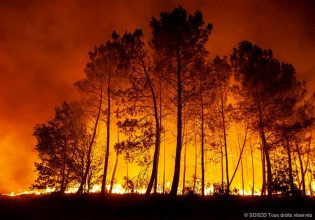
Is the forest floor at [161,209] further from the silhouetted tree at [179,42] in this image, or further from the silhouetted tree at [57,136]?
the silhouetted tree at [57,136]

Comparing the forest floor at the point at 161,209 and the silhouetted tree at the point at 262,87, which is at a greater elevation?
the silhouetted tree at the point at 262,87

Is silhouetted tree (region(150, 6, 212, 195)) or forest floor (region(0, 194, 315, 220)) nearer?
forest floor (region(0, 194, 315, 220))

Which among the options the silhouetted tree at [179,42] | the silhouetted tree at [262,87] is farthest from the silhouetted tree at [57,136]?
the silhouetted tree at [262,87]

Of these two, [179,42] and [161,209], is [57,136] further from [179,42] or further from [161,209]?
[161,209]

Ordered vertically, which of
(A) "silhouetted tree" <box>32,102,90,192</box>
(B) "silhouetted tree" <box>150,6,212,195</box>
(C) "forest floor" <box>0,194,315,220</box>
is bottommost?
(C) "forest floor" <box>0,194,315,220</box>

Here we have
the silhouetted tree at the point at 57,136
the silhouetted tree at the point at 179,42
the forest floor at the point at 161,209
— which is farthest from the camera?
the silhouetted tree at the point at 57,136

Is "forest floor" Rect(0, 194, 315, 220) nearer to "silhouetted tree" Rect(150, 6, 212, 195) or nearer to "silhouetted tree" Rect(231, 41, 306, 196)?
"silhouetted tree" Rect(150, 6, 212, 195)

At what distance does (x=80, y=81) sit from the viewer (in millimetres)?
26797

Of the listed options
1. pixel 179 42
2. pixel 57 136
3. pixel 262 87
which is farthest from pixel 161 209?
pixel 57 136

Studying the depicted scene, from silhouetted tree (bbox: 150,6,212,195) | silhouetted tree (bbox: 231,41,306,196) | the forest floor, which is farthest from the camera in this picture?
silhouetted tree (bbox: 231,41,306,196)

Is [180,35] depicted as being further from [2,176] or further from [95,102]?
[2,176]

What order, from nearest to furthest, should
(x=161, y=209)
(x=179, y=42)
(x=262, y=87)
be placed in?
(x=161, y=209) → (x=179, y=42) → (x=262, y=87)

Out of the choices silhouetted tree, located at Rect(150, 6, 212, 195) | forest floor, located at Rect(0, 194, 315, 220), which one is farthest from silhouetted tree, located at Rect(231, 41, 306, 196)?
forest floor, located at Rect(0, 194, 315, 220)

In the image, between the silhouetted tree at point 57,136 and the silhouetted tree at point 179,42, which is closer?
the silhouetted tree at point 179,42
